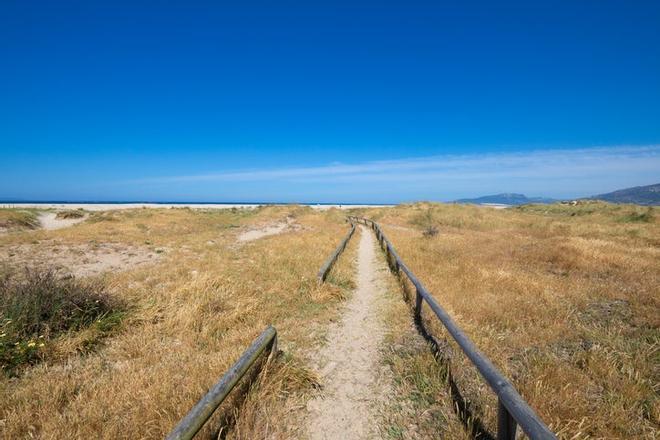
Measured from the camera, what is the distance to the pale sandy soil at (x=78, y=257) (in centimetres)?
1309

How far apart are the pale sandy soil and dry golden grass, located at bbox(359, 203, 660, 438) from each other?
12968 mm

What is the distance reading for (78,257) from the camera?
14.9 metres

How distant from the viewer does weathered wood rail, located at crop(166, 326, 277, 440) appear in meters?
2.80

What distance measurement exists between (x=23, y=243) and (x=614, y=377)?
82.1ft

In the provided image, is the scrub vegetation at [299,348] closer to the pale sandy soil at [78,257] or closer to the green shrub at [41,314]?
the green shrub at [41,314]

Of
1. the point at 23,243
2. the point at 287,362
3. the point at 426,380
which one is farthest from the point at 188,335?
the point at 23,243

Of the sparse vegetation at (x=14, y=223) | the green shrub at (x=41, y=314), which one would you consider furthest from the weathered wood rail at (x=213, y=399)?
the sparse vegetation at (x=14, y=223)

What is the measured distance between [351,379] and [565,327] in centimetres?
466

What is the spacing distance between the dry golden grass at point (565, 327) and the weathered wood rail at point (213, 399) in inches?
105

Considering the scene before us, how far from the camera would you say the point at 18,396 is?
397 centimetres

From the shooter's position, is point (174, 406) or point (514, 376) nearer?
point (174, 406)

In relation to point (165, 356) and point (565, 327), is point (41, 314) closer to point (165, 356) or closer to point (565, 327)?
point (165, 356)

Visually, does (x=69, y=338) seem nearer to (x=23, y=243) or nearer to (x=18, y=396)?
(x=18, y=396)

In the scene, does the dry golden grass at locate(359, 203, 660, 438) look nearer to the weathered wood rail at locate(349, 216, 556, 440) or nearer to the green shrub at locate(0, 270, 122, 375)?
the weathered wood rail at locate(349, 216, 556, 440)
